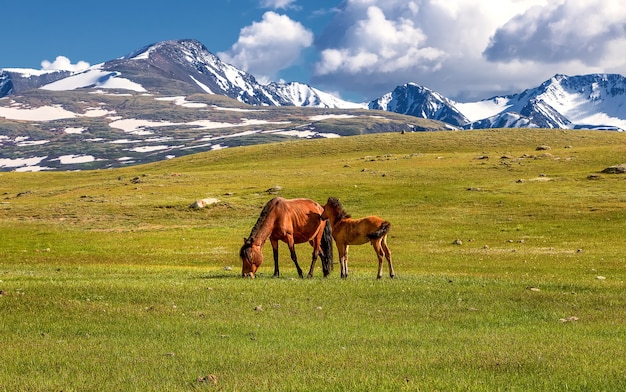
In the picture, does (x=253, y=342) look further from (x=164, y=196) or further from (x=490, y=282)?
(x=164, y=196)

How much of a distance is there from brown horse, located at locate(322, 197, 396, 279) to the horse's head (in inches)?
132

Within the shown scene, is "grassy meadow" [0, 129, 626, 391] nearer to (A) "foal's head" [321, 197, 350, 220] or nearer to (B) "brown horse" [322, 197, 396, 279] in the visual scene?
(B) "brown horse" [322, 197, 396, 279]

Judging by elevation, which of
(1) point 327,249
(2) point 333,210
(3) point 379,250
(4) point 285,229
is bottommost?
(1) point 327,249

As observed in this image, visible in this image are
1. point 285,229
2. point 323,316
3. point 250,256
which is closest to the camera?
point 323,316

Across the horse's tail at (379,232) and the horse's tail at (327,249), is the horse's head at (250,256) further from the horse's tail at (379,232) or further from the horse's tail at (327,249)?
the horse's tail at (379,232)

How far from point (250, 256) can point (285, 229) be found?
6.19 ft

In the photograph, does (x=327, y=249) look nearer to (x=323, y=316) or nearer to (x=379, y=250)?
(x=379, y=250)

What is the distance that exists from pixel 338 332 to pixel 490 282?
12.0 meters

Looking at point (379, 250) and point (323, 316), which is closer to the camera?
point (323, 316)

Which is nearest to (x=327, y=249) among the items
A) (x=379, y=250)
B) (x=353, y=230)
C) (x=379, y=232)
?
(x=353, y=230)

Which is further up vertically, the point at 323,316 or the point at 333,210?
the point at 333,210

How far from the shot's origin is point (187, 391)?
33.3 feet

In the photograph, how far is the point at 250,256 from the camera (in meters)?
26.5

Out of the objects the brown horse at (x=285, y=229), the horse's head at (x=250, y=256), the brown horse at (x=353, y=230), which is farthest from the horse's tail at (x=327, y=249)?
the horse's head at (x=250, y=256)
